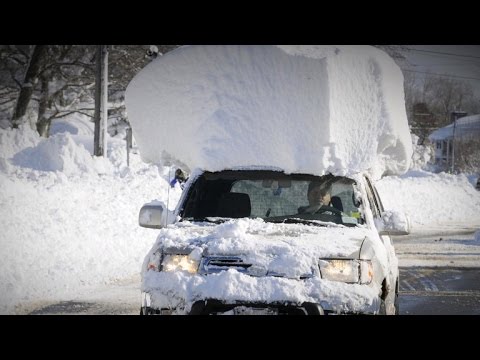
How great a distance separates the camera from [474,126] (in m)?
91.9

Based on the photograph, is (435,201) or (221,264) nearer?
(221,264)

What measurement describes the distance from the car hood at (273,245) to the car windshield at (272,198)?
0.56m

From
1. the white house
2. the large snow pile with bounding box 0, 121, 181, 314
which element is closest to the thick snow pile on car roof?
the large snow pile with bounding box 0, 121, 181, 314

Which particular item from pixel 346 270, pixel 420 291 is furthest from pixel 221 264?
pixel 420 291

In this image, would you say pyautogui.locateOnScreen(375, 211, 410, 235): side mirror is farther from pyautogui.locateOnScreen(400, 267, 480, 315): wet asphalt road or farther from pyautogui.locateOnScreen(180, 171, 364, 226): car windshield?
pyautogui.locateOnScreen(400, 267, 480, 315): wet asphalt road

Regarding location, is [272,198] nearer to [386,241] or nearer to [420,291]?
[386,241]

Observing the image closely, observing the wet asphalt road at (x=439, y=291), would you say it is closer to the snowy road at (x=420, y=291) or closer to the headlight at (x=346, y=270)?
the snowy road at (x=420, y=291)

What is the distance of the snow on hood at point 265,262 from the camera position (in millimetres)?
5770

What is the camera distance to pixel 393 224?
267 inches

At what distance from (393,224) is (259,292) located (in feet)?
5.62

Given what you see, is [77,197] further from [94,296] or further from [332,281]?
[332,281]

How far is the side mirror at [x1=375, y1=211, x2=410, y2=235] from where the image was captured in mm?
6762
